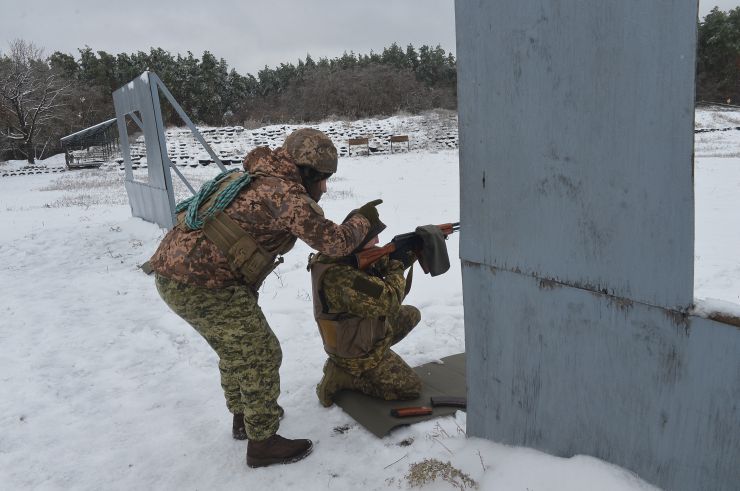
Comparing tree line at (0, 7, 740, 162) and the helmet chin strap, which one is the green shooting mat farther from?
tree line at (0, 7, 740, 162)

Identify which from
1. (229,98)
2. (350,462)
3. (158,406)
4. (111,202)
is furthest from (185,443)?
(229,98)

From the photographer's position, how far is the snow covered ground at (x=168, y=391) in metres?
2.46

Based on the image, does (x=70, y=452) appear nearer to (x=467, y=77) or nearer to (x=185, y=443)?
(x=185, y=443)

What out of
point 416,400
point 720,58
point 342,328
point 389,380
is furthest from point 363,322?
point 720,58

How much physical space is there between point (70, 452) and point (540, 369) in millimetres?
2509

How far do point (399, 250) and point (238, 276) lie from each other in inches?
36.5

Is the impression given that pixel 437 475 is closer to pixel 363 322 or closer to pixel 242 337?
pixel 363 322

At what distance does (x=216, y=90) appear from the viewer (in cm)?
3806

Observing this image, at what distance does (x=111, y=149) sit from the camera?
2623 centimetres

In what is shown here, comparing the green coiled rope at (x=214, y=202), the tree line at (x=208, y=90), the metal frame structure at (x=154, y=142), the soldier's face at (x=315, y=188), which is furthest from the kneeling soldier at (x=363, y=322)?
the tree line at (x=208, y=90)

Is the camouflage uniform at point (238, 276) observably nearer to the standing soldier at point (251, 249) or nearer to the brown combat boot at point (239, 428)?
the standing soldier at point (251, 249)

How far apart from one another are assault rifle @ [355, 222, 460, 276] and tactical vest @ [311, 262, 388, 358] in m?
0.18

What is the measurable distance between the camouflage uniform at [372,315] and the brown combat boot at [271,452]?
59 cm

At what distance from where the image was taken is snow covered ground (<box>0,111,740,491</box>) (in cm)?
246
